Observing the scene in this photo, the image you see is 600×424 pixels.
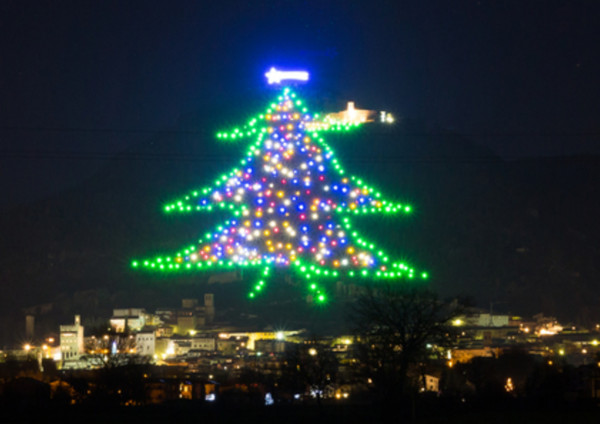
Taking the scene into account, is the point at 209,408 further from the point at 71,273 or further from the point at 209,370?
the point at 71,273

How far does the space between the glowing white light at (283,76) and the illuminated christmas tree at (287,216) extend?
4.55 feet

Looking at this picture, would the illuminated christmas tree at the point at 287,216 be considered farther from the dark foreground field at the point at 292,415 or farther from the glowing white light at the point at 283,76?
the dark foreground field at the point at 292,415

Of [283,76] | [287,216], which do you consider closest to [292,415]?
[287,216]

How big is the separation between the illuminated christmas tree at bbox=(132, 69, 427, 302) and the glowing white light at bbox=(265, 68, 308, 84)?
1386 millimetres

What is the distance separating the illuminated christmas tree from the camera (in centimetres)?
1361

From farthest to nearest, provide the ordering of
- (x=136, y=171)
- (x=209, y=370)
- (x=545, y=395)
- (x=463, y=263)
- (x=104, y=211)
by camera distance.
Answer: (x=136, y=171) → (x=104, y=211) → (x=463, y=263) → (x=209, y=370) → (x=545, y=395)

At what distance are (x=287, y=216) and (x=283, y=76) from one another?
3.13 metres

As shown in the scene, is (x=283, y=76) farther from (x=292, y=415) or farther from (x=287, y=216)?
(x=292, y=415)

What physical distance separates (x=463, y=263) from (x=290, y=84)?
33129mm

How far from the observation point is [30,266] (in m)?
52.1

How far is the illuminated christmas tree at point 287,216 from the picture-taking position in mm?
13609

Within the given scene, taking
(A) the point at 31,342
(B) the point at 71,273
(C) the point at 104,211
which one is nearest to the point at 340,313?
(A) the point at 31,342

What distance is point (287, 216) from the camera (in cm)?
1366

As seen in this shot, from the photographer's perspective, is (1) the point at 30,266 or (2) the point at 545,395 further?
(1) the point at 30,266
